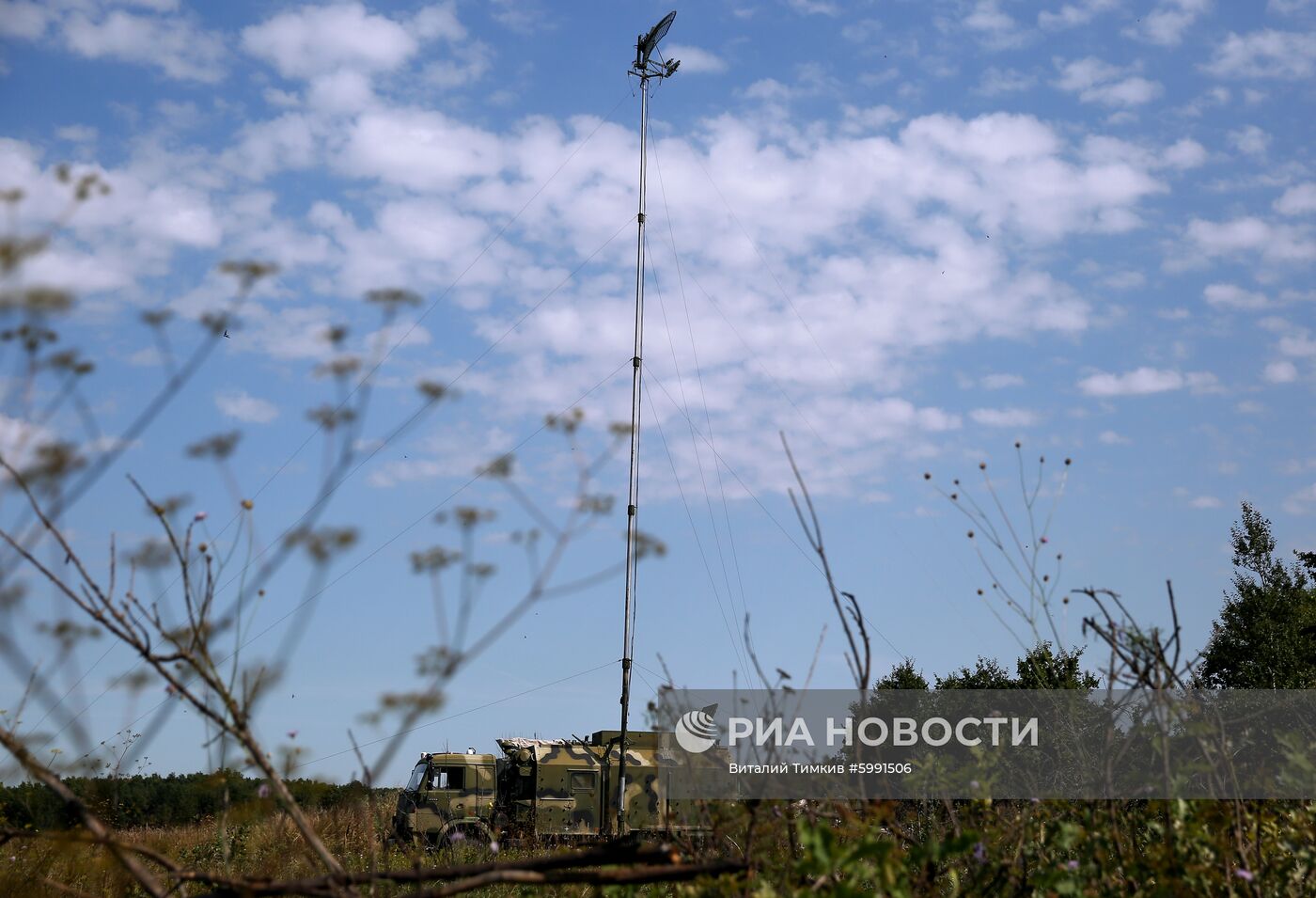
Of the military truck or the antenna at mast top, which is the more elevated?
the antenna at mast top

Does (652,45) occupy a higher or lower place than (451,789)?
higher

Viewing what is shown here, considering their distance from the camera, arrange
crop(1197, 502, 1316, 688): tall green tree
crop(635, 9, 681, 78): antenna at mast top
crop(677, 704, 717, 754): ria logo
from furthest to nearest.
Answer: crop(1197, 502, 1316, 688): tall green tree
crop(635, 9, 681, 78): antenna at mast top
crop(677, 704, 717, 754): ria logo

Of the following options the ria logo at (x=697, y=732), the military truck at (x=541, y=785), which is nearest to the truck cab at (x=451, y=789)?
the military truck at (x=541, y=785)

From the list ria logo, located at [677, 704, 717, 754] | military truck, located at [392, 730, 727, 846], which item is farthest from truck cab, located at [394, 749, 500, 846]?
ria logo, located at [677, 704, 717, 754]

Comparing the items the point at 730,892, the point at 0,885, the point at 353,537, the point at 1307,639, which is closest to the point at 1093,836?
the point at 730,892

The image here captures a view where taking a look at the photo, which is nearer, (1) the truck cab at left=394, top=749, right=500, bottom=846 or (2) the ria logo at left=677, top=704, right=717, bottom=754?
(2) the ria logo at left=677, top=704, right=717, bottom=754

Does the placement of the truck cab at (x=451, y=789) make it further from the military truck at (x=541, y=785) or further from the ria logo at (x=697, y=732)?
the ria logo at (x=697, y=732)

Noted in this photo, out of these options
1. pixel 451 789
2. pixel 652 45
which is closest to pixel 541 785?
pixel 451 789

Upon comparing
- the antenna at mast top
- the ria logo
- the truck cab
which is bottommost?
the truck cab

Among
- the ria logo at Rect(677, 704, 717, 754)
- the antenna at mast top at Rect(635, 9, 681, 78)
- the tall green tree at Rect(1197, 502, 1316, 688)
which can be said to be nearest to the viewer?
the ria logo at Rect(677, 704, 717, 754)

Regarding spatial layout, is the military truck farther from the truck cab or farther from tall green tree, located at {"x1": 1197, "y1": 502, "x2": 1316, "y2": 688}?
tall green tree, located at {"x1": 1197, "y1": 502, "x2": 1316, "y2": 688}

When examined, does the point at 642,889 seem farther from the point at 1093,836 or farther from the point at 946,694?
the point at 946,694

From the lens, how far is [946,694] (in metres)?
31.4

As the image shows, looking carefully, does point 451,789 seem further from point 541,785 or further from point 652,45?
point 652,45
